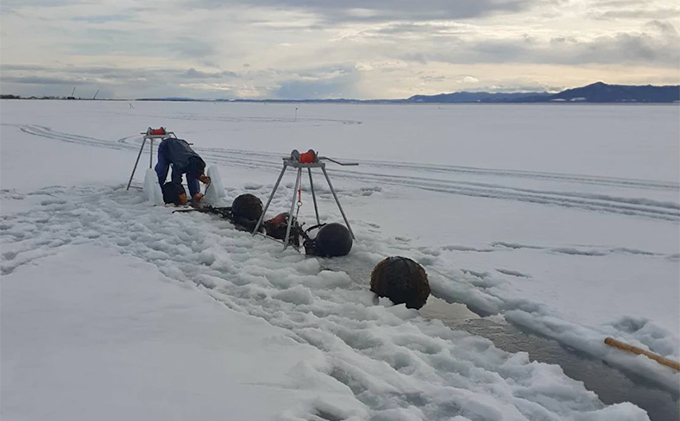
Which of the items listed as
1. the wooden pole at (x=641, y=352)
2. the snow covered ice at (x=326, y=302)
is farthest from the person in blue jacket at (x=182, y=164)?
the wooden pole at (x=641, y=352)

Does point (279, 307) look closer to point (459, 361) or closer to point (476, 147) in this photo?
point (459, 361)

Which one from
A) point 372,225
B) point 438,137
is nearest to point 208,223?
point 372,225

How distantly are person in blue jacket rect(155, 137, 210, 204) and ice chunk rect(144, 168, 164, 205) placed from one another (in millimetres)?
168

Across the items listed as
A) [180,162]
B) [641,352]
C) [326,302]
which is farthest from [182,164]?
[641,352]

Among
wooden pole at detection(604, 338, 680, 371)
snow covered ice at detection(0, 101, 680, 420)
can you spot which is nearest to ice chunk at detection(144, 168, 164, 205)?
snow covered ice at detection(0, 101, 680, 420)

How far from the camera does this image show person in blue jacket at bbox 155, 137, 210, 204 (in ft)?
34.6

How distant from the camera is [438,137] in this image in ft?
88.4

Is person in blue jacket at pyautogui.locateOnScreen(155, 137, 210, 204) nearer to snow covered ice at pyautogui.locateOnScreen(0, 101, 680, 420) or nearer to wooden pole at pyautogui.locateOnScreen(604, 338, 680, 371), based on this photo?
snow covered ice at pyautogui.locateOnScreen(0, 101, 680, 420)

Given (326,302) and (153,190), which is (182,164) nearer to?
(153,190)

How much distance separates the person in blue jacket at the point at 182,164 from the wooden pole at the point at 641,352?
7.36 meters

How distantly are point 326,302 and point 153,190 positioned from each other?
18.7 ft

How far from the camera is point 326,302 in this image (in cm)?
604

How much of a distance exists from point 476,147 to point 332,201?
38.4 feet

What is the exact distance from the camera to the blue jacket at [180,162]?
10.5 meters
